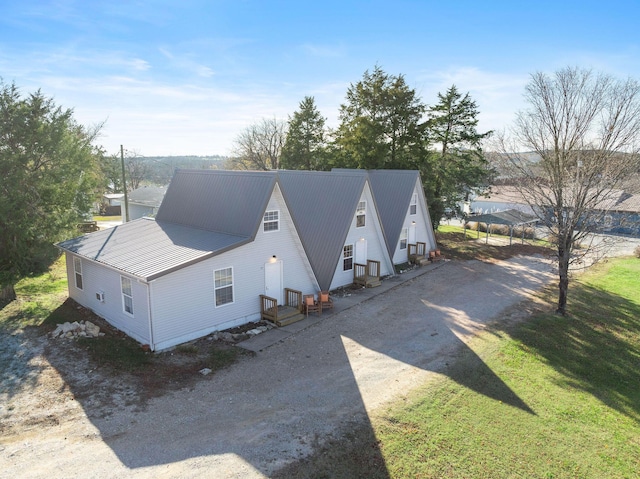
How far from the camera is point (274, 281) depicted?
1515 centimetres

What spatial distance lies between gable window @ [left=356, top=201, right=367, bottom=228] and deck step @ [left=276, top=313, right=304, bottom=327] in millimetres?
6333

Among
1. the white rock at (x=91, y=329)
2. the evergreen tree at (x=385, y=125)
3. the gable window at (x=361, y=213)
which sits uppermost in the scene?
the evergreen tree at (x=385, y=125)

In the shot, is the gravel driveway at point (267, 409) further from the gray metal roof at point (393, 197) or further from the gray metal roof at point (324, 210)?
the gray metal roof at point (393, 197)

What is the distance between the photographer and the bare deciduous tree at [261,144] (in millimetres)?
52766

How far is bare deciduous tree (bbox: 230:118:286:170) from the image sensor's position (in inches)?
2077

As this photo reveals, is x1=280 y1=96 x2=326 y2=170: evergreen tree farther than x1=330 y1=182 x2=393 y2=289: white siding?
Yes

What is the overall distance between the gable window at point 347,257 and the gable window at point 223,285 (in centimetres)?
694

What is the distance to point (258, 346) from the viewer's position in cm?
1266

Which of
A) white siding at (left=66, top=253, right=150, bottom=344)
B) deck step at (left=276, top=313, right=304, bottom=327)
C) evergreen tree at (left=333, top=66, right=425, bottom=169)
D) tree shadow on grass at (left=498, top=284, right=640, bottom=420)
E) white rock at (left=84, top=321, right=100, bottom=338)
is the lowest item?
tree shadow on grass at (left=498, top=284, right=640, bottom=420)

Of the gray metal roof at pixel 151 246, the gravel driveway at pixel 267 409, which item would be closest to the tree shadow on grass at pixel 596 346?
the gravel driveway at pixel 267 409

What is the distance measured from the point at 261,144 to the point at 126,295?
42.9m

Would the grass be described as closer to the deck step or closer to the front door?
the deck step

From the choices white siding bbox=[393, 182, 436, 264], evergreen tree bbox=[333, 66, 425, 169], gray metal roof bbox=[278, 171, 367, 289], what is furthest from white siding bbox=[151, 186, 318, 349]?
→ evergreen tree bbox=[333, 66, 425, 169]

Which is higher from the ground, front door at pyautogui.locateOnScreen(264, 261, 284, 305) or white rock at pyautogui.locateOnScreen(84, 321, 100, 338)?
front door at pyautogui.locateOnScreen(264, 261, 284, 305)
